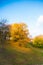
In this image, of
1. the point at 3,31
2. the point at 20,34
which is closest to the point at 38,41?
the point at 20,34

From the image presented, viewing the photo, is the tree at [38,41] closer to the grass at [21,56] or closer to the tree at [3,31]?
the grass at [21,56]

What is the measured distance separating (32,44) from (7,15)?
752 millimetres

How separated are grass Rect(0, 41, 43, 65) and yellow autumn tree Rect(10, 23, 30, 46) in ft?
0.40

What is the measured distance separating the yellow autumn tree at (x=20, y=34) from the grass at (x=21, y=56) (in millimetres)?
122

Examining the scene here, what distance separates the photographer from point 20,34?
2844mm

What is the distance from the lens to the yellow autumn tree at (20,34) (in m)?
2.84

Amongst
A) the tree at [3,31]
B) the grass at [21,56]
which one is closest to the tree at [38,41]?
the grass at [21,56]

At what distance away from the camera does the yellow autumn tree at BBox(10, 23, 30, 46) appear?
284cm

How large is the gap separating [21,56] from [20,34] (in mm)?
416

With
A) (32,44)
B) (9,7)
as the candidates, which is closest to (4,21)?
(9,7)

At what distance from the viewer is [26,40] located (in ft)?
9.34

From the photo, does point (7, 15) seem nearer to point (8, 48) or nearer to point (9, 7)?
point (9, 7)

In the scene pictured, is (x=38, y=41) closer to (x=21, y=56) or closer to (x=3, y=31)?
(x=21, y=56)

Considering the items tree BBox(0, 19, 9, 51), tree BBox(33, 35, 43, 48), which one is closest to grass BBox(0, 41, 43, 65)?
tree BBox(33, 35, 43, 48)
